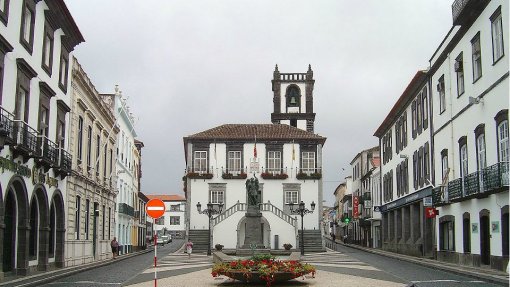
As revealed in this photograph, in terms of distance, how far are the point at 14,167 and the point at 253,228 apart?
16.8m

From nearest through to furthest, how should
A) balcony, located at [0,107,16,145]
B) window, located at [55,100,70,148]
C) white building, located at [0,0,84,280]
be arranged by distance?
balcony, located at [0,107,16,145]
white building, located at [0,0,84,280]
window, located at [55,100,70,148]

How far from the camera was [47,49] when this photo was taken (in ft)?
85.0

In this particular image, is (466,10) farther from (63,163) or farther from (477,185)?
(63,163)

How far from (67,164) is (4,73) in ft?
25.3

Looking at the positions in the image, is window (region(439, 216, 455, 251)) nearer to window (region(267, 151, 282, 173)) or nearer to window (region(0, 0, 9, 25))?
window (region(0, 0, 9, 25))

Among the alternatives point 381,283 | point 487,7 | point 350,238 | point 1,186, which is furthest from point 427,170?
point 350,238

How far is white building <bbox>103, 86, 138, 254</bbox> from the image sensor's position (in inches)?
1786

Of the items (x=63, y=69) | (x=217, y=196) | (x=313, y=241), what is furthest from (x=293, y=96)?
(x=63, y=69)

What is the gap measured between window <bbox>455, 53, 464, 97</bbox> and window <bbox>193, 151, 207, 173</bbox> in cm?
2851

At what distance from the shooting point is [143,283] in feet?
63.7

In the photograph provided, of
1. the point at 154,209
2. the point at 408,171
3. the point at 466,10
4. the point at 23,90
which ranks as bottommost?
the point at 154,209

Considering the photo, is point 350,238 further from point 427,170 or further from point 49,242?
point 49,242

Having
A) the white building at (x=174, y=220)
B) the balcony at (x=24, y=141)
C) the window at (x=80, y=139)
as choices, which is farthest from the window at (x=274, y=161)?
the white building at (x=174, y=220)

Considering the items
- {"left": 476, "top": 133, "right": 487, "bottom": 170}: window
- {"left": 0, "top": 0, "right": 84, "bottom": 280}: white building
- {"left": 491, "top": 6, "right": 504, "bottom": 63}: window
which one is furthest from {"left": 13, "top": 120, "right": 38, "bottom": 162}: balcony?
{"left": 476, "top": 133, "right": 487, "bottom": 170}: window
